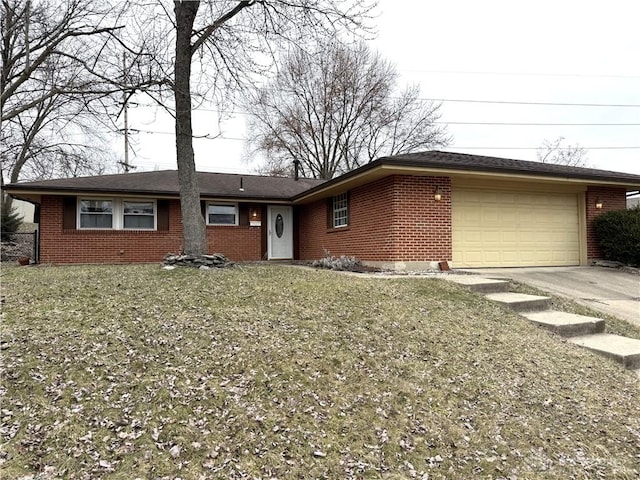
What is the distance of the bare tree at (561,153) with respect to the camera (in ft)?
116

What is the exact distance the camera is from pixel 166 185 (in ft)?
46.3

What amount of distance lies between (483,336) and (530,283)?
3.99 meters

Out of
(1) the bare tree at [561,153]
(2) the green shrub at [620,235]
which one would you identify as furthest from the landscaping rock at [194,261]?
(1) the bare tree at [561,153]

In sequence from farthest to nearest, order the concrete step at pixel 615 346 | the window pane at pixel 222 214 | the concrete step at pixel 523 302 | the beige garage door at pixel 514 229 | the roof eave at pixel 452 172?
1. the window pane at pixel 222 214
2. the beige garage door at pixel 514 229
3. the roof eave at pixel 452 172
4. the concrete step at pixel 523 302
5. the concrete step at pixel 615 346

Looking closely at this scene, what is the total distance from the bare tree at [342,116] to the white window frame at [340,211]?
48.8ft

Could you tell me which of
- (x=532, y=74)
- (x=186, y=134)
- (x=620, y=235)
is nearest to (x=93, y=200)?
(x=186, y=134)

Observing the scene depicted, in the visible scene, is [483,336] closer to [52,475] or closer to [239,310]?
[239,310]

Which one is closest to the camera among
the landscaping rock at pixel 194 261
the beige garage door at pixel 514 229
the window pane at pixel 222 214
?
the landscaping rock at pixel 194 261

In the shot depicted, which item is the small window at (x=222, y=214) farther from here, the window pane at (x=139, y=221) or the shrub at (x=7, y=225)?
the shrub at (x=7, y=225)

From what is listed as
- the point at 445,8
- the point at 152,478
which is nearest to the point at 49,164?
the point at 445,8

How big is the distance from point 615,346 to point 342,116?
24991 mm

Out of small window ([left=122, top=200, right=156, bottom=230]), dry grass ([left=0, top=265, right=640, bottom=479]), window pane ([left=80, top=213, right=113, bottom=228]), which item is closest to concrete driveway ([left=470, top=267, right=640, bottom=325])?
dry grass ([left=0, top=265, right=640, bottom=479])

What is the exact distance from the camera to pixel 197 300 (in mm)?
5418

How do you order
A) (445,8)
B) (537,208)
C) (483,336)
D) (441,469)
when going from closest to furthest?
(441,469) < (483,336) < (445,8) < (537,208)
